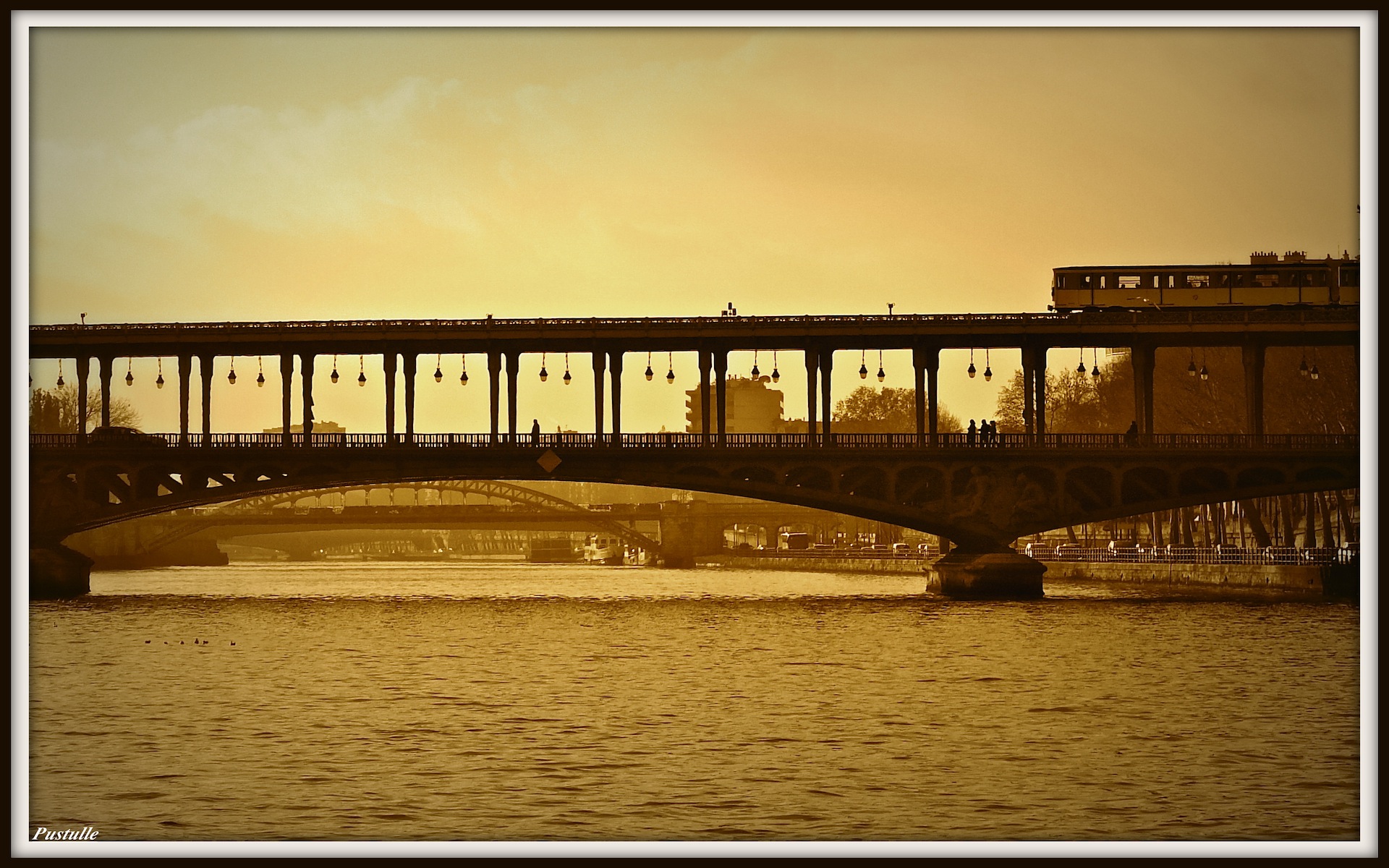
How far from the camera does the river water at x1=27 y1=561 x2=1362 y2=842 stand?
91.5 ft

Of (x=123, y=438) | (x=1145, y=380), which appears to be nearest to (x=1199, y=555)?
(x=1145, y=380)

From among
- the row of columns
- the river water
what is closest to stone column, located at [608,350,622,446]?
the row of columns

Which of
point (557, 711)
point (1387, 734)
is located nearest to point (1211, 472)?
point (557, 711)

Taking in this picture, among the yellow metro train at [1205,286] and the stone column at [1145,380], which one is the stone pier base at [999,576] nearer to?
the stone column at [1145,380]

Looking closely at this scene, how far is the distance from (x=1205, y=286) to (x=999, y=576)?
1755 cm

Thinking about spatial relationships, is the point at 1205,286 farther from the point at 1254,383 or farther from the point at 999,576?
the point at 999,576

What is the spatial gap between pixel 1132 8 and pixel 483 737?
68.0 feet

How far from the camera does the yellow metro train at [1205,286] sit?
89688mm

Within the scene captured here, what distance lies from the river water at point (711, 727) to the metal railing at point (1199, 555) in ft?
25.1

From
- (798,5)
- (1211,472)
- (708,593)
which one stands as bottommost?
(708,593)

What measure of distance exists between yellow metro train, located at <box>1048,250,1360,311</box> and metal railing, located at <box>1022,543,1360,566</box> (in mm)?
11560

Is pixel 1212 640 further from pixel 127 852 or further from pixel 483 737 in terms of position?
pixel 127 852

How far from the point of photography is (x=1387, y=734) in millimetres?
22328

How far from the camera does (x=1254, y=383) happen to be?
292 feet
